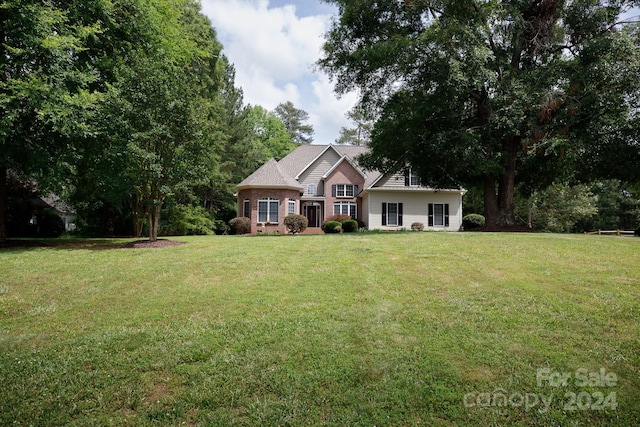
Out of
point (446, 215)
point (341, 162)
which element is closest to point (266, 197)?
point (341, 162)

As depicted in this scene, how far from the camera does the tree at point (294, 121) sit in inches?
2212

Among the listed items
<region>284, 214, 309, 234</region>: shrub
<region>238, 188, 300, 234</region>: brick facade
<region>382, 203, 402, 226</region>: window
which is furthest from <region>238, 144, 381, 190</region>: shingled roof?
<region>284, 214, 309, 234</region>: shrub

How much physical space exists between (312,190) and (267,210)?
515cm

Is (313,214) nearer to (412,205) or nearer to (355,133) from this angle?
(412,205)

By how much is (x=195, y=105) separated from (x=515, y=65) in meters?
15.7

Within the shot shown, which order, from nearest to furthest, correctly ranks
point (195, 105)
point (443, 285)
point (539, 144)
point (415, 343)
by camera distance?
point (415, 343), point (443, 285), point (195, 105), point (539, 144)

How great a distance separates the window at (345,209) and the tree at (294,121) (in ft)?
101

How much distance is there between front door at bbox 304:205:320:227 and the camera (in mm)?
28094

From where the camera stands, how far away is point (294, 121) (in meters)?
56.3

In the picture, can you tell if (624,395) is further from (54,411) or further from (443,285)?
(54,411)

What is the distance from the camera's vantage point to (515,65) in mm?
17266

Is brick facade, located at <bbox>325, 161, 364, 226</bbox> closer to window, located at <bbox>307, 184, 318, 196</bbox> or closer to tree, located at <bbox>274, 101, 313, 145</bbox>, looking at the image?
window, located at <bbox>307, 184, 318, 196</bbox>

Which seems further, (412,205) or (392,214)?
(412,205)

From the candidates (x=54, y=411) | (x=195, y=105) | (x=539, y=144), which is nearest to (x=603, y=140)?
(x=539, y=144)
